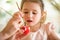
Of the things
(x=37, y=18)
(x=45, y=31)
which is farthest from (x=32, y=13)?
(x=45, y=31)

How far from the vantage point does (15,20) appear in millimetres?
1133

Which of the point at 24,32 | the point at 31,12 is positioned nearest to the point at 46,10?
the point at 31,12

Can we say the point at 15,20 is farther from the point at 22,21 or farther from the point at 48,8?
the point at 48,8

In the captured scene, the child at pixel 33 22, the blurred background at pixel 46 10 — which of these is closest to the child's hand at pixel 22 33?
the child at pixel 33 22

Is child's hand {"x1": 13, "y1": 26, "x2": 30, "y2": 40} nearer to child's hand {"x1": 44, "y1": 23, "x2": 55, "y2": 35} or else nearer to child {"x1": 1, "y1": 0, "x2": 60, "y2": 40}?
child {"x1": 1, "y1": 0, "x2": 60, "y2": 40}

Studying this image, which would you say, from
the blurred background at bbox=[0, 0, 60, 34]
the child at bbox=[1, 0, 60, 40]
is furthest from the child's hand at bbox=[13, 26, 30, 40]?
the blurred background at bbox=[0, 0, 60, 34]

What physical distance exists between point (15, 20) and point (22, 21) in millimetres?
52

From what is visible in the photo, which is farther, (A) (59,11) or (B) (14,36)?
(A) (59,11)

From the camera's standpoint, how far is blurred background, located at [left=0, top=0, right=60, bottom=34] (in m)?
1.16

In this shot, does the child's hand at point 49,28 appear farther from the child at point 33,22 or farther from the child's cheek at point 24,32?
the child's cheek at point 24,32

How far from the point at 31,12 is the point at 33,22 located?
0.23 feet

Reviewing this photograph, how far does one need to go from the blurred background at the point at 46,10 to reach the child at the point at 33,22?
3 centimetres

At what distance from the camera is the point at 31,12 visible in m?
1.18

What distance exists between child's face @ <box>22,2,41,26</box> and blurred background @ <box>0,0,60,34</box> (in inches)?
2.3
